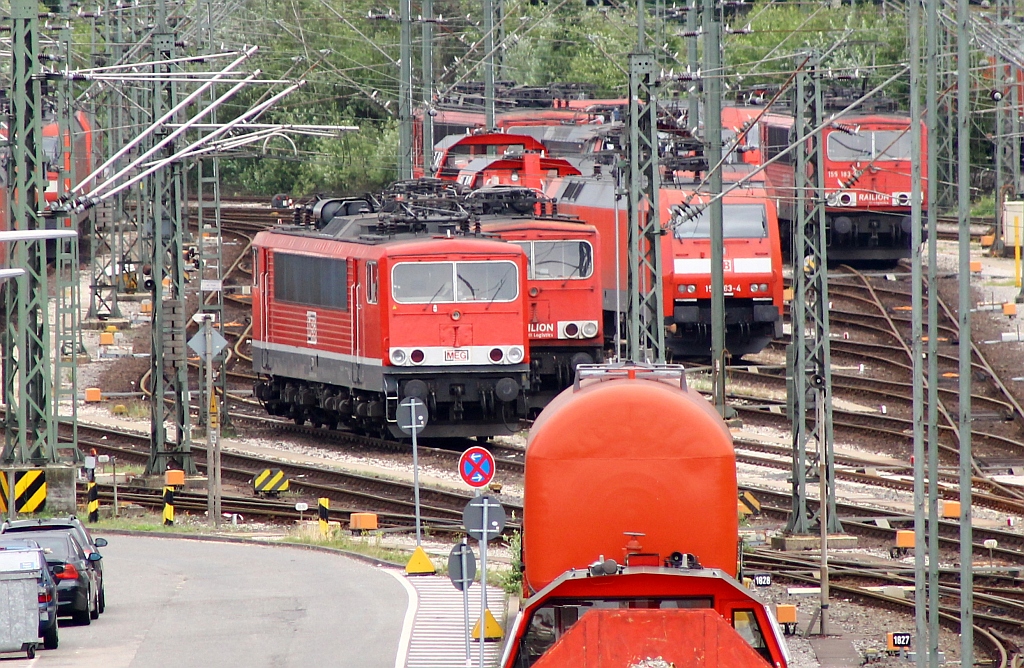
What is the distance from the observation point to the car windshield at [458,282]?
29.2 meters

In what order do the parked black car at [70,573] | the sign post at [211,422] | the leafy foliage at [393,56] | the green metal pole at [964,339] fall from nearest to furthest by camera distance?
the green metal pole at [964,339]
the parked black car at [70,573]
the sign post at [211,422]
the leafy foliage at [393,56]

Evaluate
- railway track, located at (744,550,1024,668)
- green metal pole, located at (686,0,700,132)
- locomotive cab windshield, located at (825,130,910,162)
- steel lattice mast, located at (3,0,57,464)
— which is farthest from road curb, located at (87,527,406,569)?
locomotive cab windshield, located at (825,130,910,162)

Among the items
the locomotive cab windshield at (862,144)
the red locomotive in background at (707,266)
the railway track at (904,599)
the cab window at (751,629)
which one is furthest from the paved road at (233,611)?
the locomotive cab windshield at (862,144)

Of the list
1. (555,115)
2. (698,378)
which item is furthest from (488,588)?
(555,115)

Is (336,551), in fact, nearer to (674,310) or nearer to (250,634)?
(250,634)

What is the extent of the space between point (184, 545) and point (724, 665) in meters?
14.8

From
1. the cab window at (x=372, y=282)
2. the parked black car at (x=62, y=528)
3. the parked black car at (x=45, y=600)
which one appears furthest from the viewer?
the cab window at (x=372, y=282)

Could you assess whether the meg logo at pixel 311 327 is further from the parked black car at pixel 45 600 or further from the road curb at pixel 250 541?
the parked black car at pixel 45 600

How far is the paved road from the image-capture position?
17.8 metres

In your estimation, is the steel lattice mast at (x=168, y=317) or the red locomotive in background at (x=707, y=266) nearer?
the steel lattice mast at (x=168, y=317)

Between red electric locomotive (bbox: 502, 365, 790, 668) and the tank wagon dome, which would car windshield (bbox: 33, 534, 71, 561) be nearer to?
red electric locomotive (bbox: 502, 365, 790, 668)

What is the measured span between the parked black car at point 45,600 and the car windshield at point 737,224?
1861 centimetres

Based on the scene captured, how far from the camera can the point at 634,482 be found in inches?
493

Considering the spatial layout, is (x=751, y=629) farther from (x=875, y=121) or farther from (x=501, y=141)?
(x=875, y=121)
